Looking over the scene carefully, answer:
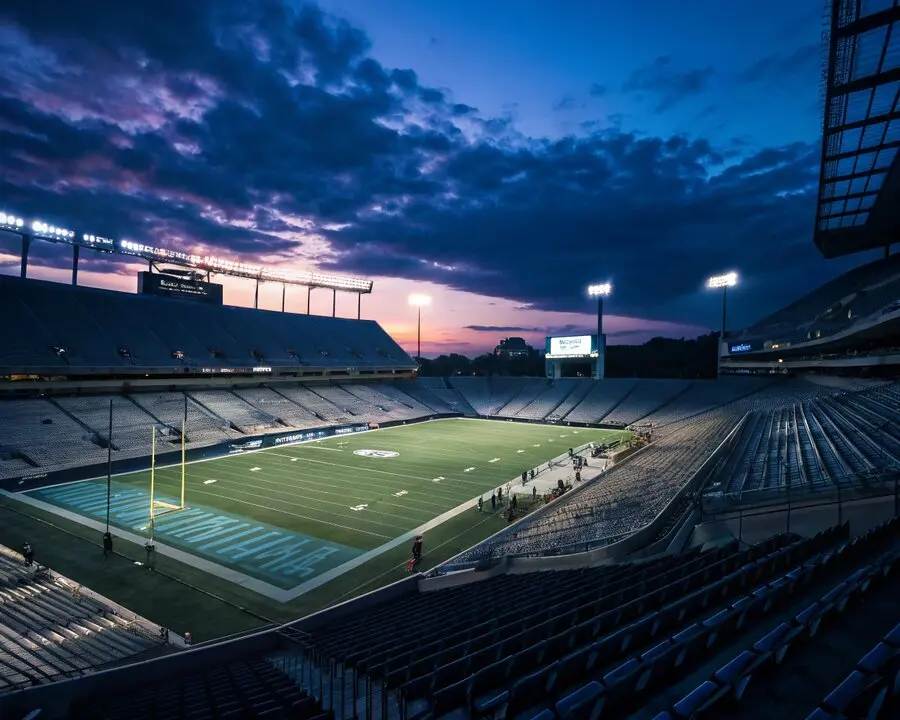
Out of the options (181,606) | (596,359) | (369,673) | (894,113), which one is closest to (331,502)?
(181,606)

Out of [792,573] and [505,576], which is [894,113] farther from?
[505,576]

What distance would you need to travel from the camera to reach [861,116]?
17734 millimetres

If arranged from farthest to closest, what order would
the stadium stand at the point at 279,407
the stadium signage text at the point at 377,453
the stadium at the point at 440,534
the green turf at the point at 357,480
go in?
the stadium stand at the point at 279,407
the stadium signage text at the point at 377,453
the green turf at the point at 357,480
the stadium at the point at 440,534

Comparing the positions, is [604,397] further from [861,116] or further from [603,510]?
[603,510]

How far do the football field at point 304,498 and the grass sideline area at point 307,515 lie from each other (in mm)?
84

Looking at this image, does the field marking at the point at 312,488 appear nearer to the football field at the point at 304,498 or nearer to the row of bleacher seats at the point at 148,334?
the football field at the point at 304,498

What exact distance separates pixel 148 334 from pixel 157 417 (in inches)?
453

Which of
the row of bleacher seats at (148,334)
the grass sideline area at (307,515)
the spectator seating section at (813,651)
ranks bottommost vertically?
the grass sideline area at (307,515)

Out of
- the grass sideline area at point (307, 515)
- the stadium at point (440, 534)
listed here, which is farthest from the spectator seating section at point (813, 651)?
the grass sideline area at point (307, 515)

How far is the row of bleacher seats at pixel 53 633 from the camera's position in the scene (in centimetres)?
784

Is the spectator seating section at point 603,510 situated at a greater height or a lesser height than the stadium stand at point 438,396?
lesser

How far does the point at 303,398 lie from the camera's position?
46.2 metres

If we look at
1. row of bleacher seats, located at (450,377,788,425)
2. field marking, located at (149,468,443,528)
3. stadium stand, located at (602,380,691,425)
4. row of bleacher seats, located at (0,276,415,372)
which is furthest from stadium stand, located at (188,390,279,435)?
stadium stand, located at (602,380,691,425)

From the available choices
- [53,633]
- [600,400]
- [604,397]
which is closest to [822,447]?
[53,633]
